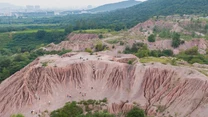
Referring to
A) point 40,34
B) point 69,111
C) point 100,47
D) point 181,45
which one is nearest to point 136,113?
point 69,111

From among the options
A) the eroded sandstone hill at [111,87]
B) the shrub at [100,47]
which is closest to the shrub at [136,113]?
the eroded sandstone hill at [111,87]

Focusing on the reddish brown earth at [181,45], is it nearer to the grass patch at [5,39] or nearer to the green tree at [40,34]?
the green tree at [40,34]

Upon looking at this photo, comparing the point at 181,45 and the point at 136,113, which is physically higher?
the point at 136,113

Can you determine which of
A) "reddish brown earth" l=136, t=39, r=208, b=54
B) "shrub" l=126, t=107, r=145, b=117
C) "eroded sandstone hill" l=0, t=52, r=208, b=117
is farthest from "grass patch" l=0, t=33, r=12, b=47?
"shrub" l=126, t=107, r=145, b=117

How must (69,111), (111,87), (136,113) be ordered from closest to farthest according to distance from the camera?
(136,113), (69,111), (111,87)

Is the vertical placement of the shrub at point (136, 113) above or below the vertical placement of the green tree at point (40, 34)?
above

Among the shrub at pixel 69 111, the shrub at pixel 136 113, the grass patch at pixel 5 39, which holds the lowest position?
the grass patch at pixel 5 39

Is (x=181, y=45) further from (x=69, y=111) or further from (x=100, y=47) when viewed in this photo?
(x=69, y=111)

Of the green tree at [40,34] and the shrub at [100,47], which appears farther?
the green tree at [40,34]
